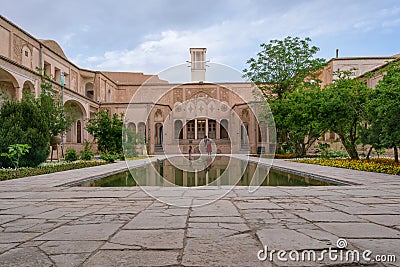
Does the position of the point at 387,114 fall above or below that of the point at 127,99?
below

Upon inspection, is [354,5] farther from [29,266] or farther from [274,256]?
[29,266]

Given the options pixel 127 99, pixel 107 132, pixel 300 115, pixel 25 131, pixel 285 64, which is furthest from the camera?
pixel 127 99

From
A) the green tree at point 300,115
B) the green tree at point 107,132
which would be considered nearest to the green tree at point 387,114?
the green tree at point 300,115

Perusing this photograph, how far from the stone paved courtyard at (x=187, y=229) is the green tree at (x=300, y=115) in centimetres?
1056

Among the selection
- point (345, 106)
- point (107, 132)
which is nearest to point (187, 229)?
point (345, 106)

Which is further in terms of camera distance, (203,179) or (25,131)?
(25,131)

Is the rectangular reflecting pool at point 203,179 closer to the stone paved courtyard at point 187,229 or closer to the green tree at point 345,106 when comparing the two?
the stone paved courtyard at point 187,229

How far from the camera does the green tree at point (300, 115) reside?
15.1 meters

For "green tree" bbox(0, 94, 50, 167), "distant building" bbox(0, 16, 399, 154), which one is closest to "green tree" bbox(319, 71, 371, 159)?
"distant building" bbox(0, 16, 399, 154)

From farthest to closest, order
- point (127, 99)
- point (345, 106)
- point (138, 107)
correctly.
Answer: point (127, 99), point (138, 107), point (345, 106)

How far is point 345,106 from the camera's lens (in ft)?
40.1

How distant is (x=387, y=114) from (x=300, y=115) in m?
7.51

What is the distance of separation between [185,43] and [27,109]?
8.14 metres

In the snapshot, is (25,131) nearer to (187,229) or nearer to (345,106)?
(187,229)
